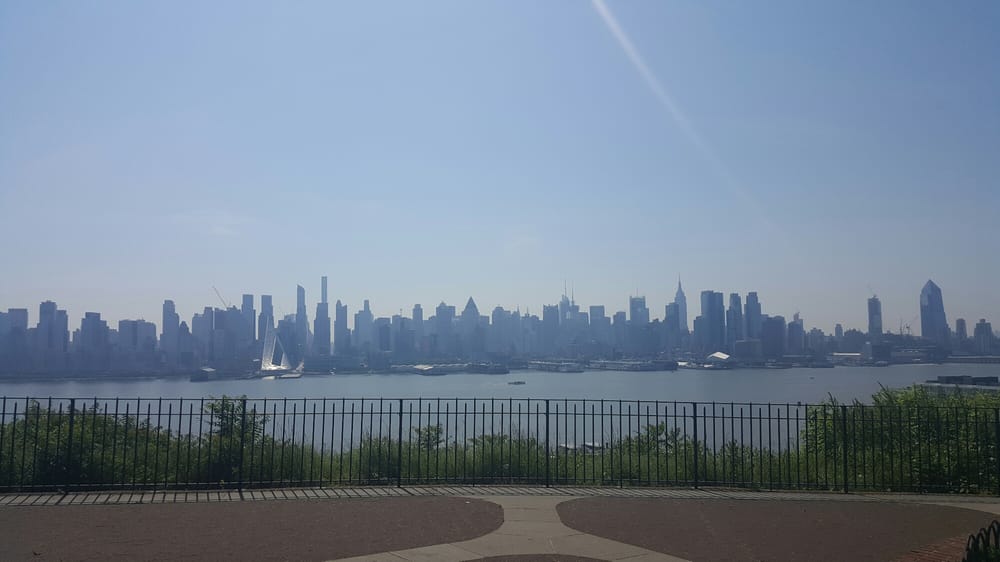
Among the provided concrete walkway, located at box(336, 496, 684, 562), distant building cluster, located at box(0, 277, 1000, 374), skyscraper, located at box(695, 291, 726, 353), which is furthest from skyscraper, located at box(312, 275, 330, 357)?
concrete walkway, located at box(336, 496, 684, 562)

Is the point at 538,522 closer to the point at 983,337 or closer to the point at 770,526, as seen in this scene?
the point at 770,526

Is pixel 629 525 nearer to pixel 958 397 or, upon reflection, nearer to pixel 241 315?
pixel 958 397

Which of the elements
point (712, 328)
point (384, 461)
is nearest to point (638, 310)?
point (712, 328)

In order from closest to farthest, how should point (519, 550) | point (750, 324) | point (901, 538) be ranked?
point (519, 550), point (901, 538), point (750, 324)

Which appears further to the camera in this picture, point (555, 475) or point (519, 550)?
point (555, 475)

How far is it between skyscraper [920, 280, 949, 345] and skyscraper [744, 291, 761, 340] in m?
22.6

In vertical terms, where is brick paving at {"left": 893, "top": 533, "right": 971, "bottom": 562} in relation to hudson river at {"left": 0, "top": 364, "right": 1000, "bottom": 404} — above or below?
above

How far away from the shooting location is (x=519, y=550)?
9195 millimetres

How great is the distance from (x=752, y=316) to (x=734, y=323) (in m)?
4.01

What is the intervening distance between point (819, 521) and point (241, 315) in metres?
101

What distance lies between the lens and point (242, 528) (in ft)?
33.3

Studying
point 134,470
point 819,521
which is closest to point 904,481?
point 819,521

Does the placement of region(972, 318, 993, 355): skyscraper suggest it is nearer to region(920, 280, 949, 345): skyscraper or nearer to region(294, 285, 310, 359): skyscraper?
region(920, 280, 949, 345): skyscraper

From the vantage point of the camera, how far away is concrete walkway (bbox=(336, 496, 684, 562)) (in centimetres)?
886
